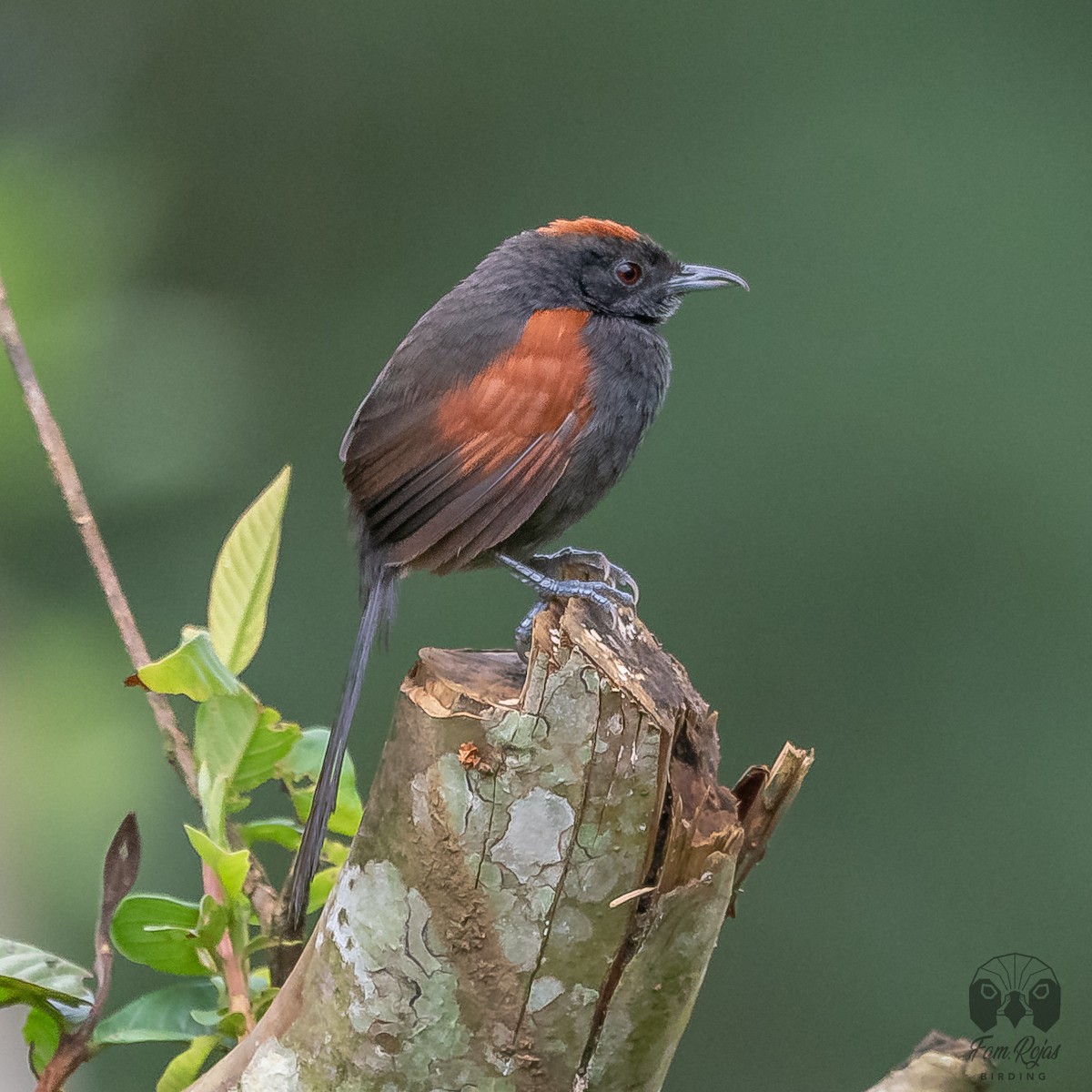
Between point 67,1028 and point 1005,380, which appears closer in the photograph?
point 67,1028

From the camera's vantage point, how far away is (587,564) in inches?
101

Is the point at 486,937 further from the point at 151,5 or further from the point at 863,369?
the point at 151,5

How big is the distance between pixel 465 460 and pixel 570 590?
1.04ft

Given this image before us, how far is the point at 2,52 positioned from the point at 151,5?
0.67 meters

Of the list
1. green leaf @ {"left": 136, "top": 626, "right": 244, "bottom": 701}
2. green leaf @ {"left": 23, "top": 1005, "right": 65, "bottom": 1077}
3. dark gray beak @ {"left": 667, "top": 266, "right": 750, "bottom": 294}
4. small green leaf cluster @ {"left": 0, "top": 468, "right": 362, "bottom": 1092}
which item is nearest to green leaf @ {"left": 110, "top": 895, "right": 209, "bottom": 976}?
small green leaf cluster @ {"left": 0, "top": 468, "right": 362, "bottom": 1092}

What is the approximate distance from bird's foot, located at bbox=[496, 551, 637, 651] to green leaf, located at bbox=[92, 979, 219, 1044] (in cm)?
61

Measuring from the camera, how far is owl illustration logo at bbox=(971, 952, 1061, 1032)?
2.74 meters

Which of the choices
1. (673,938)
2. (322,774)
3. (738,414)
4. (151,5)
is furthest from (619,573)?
(151,5)

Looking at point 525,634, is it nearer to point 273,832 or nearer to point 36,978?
point 273,832

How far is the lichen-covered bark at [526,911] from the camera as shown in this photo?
61.4 inches

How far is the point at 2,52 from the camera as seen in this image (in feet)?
14.6

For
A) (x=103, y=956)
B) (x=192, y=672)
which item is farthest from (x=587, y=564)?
(x=103, y=956)

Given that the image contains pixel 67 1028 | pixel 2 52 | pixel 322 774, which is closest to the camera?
pixel 67 1028

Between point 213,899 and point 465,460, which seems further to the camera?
point 465,460
